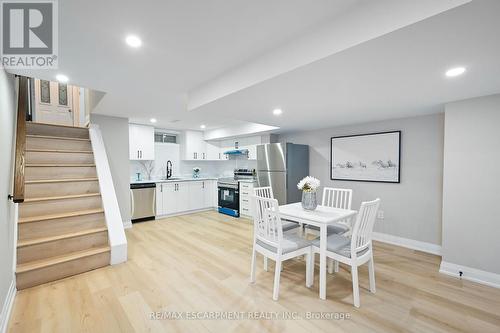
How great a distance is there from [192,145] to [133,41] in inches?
180

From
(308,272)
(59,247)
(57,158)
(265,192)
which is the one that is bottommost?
(308,272)

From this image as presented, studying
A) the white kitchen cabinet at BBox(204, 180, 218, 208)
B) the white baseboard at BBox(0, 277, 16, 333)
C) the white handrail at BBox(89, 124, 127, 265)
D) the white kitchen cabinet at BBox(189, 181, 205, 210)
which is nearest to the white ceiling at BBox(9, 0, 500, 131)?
the white handrail at BBox(89, 124, 127, 265)

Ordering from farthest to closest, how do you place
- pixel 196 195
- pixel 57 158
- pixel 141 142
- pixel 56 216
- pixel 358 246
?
pixel 196 195 → pixel 141 142 → pixel 57 158 → pixel 56 216 → pixel 358 246

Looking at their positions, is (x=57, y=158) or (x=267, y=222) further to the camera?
(x=57, y=158)

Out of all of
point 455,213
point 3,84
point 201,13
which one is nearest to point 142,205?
point 3,84

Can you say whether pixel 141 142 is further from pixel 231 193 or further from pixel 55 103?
pixel 231 193

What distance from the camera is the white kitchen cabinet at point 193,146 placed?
6035 millimetres

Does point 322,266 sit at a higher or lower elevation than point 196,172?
lower

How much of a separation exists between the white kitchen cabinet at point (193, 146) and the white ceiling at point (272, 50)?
3.21 metres

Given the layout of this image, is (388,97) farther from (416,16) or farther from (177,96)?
(177,96)

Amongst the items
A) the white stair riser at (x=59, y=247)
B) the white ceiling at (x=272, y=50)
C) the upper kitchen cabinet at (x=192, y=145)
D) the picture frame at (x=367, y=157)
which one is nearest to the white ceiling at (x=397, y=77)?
the white ceiling at (x=272, y=50)

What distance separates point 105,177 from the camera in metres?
3.32

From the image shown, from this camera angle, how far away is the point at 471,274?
8.21 feet

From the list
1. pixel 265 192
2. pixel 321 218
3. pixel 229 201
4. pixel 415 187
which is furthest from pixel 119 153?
pixel 415 187
